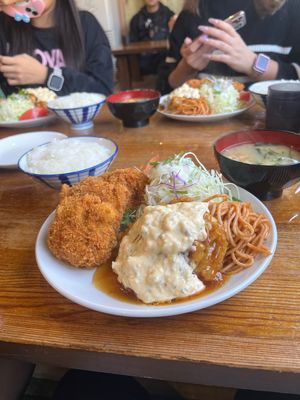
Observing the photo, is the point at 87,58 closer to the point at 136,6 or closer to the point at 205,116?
the point at 205,116

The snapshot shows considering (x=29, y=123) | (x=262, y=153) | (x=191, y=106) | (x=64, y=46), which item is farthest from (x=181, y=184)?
(x=64, y=46)

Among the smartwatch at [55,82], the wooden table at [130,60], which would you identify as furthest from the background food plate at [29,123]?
the wooden table at [130,60]

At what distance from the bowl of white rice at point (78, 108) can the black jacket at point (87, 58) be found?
646mm

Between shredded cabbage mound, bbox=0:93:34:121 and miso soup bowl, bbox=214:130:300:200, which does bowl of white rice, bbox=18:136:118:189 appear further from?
shredded cabbage mound, bbox=0:93:34:121

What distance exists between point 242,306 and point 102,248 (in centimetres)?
34

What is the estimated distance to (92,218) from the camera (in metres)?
0.88

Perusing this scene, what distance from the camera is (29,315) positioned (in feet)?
2.51

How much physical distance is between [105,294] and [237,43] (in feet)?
5.87

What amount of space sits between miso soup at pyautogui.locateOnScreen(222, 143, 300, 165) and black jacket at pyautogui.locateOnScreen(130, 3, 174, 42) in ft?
19.8

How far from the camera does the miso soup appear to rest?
113 cm

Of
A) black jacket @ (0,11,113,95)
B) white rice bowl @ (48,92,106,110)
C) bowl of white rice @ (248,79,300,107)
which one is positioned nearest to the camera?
bowl of white rice @ (248,79,300,107)

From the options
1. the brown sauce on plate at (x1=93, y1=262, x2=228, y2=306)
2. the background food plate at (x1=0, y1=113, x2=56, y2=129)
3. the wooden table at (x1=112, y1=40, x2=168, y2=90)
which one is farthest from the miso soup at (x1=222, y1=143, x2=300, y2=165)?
the wooden table at (x1=112, y1=40, x2=168, y2=90)

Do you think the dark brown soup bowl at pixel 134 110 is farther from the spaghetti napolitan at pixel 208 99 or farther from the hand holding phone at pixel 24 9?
the hand holding phone at pixel 24 9

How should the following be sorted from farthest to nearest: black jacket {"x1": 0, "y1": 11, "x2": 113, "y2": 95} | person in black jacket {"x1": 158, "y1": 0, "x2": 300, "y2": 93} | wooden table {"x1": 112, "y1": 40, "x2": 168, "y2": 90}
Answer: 1. wooden table {"x1": 112, "y1": 40, "x2": 168, "y2": 90}
2. black jacket {"x1": 0, "y1": 11, "x2": 113, "y2": 95}
3. person in black jacket {"x1": 158, "y1": 0, "x2": 300, "y2": 93}
